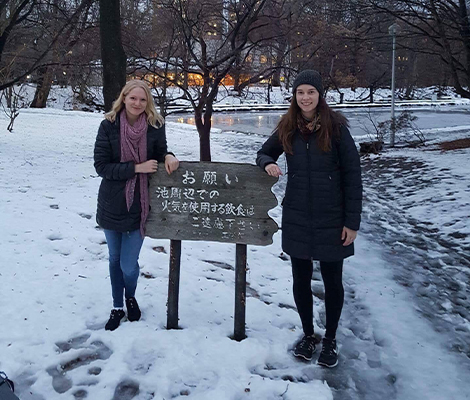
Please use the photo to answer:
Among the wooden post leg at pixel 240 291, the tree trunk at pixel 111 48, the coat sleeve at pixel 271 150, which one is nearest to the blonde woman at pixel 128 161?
the coat sleeve at pixel 271 150

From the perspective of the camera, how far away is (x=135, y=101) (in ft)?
10.5

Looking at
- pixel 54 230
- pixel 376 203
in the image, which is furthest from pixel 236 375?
pixel 376 203

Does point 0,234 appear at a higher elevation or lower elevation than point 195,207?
lower

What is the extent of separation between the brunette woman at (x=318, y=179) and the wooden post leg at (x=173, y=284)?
87 centimetres

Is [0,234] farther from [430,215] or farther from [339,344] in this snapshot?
[430,215]

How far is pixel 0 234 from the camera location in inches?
208

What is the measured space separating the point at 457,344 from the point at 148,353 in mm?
2456

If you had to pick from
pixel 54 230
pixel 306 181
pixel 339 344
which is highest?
pixel 306 181

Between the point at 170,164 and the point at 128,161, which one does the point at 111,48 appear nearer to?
the point at 128,161

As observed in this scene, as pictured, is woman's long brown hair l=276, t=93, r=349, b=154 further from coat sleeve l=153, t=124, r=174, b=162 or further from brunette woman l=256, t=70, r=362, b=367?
coat sleeve l=153, t=124, r=174, b=162

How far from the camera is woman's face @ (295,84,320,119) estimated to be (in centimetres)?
302

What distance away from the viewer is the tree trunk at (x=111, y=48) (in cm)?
768

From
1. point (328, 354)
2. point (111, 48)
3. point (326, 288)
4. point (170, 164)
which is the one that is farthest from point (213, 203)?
point (111, 48)

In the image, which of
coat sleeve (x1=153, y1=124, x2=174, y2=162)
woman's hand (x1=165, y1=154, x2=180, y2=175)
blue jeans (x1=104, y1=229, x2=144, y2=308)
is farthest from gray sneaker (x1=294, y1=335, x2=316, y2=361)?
coat sleeve (x1=153, y1=124, x2=174, y2=162)
